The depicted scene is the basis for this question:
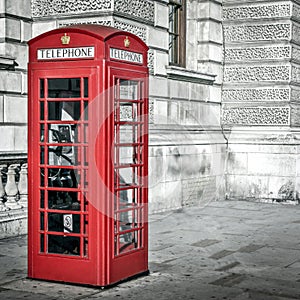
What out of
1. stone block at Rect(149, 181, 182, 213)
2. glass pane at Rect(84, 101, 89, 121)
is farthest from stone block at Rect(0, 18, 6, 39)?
glass pane at Rect(84, 101, 89, 121)

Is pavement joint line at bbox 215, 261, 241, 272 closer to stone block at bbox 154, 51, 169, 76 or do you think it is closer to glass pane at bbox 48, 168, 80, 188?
glass pane at bbox 48, 168, 80, 188

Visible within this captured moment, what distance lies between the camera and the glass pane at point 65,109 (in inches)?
251

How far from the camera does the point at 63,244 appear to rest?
656 cm

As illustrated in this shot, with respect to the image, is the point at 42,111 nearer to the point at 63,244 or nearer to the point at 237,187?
the point at 63,244

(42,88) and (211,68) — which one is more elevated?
(211,68)

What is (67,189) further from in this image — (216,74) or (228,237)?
(216,74)

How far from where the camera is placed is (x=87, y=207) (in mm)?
6348

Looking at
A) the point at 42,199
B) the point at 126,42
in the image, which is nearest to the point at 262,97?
the point at 126,42

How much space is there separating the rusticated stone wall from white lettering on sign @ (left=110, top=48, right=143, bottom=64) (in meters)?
7.43

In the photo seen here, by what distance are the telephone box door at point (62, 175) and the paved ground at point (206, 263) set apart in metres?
0.28

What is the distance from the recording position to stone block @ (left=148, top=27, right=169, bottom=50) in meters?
11.8

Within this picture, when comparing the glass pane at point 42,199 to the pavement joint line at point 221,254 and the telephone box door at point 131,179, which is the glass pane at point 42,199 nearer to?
the telephone box door at point 131,179

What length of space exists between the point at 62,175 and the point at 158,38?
6.01 m

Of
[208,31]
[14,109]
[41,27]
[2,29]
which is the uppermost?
[208,31]
